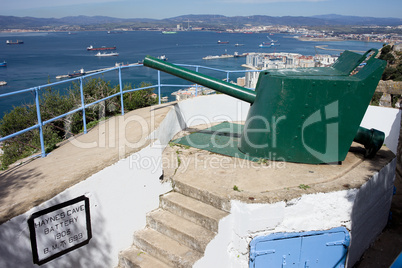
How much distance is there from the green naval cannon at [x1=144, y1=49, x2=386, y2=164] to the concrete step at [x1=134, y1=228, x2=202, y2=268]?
1834 mm

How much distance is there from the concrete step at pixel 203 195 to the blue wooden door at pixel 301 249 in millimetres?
508

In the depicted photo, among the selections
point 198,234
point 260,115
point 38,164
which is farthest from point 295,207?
point 38,164

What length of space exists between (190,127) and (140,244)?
3.09m

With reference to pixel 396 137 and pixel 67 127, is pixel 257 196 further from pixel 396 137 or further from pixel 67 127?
pixel 67 127

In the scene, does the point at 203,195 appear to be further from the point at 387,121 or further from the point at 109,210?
the point at 387,121

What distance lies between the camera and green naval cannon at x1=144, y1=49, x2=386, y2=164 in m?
4.35

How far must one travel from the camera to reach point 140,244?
3758 mm

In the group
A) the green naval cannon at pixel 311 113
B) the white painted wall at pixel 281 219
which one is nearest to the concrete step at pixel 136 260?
the white painted wall at pixel 281 219

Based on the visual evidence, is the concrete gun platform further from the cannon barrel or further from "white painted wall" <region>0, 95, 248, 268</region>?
the cannon barrel

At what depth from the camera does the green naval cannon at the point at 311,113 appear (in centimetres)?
435

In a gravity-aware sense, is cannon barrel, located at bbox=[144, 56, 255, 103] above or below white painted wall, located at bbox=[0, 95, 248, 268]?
above

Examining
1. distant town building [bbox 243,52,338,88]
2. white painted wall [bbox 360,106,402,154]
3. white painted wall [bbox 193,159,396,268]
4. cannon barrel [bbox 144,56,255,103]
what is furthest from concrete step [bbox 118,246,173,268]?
white painted wall [bbox 360,106,402,154]

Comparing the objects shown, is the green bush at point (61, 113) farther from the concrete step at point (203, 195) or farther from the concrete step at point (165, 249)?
the concrete step at point (165, 249)

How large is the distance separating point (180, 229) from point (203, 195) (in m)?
0.48
